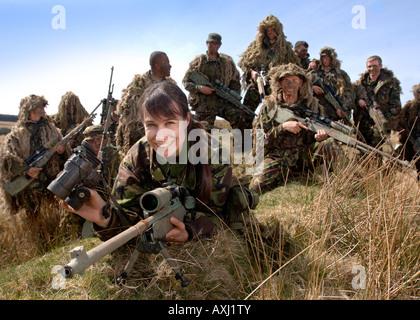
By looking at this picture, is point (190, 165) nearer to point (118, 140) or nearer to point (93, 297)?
point (93, 297)

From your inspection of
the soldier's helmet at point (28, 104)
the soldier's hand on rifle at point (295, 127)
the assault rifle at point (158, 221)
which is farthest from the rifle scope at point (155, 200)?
the soldier's helmet at point (28, 104)

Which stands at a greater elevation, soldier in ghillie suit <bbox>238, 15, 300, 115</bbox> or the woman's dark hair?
soldier in ghillie suit <bbox>238, 15, 300, 115</bbox>

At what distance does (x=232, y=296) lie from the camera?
2.10m

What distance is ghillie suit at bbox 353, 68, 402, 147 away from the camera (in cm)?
662

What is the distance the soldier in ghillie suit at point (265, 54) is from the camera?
6859mm

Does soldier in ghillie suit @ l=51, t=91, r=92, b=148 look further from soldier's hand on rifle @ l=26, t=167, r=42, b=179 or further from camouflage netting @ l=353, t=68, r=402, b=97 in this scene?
camouflage netting @ l=353, t=68, r=402, b=97

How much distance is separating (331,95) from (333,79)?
2.19 ft

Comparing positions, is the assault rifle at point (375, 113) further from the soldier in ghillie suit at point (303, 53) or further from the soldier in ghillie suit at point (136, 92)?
the soldier in ghillie suit at point (136, 92)

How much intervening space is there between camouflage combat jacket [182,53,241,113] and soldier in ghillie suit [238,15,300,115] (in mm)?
360

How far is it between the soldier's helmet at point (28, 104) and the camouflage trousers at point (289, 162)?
4185 millimetres

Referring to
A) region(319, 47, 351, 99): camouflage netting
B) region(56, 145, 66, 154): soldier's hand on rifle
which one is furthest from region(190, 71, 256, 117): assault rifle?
region(56, 145, 66, 154): soldier's hand on rifle

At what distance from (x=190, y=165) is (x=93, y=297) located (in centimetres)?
118

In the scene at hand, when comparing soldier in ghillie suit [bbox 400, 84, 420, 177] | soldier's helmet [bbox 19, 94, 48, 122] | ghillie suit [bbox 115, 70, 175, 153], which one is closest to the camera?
soldier's helmet [bbox 19, 94, 48, 122]
